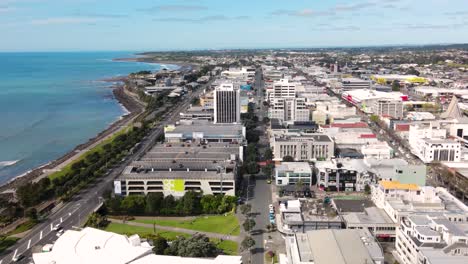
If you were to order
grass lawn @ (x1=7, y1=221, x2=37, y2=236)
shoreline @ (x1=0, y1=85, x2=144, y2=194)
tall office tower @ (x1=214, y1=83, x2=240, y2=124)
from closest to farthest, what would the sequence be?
1. grass lawn @ (x1=7, y1=221, x2=37, y2=236)
2. shoreline @ (x1=0, y1=85, x2=144, y2=194)
3. tall office tower @ (x1=214, y1=83, x2=240, y2=124)

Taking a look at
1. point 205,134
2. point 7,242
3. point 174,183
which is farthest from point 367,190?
point 7,242

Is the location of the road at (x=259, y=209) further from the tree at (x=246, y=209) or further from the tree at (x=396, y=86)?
the tree at (x=396, y=86)

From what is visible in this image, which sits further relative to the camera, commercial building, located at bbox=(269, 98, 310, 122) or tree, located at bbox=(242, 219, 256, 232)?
commercial building, located at bbox=(269, 98, 310, 122)

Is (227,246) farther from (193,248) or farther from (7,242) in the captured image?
(7,242)

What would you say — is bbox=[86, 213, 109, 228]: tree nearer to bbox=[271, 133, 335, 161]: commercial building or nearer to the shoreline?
the shoreline

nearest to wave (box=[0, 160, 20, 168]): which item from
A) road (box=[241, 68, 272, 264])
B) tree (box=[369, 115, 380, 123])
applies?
road (box=[241, 68, 272, 264])

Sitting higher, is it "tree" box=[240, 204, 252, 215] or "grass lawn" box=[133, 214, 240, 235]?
"tree" box=[240, 204, 252, 215]

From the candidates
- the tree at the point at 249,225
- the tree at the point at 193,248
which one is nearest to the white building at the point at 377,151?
the tree at the point at 249,225

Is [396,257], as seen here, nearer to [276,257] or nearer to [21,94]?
[276,257]
